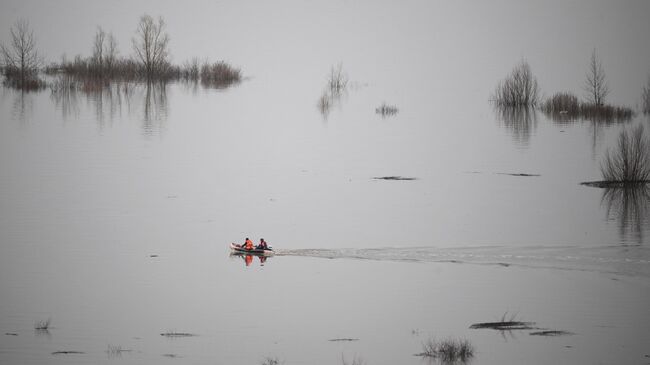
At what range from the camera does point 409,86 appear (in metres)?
107

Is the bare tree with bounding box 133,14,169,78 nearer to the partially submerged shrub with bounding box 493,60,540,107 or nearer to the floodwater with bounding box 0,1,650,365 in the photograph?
the floodwater with bounding box 0,1,650,365

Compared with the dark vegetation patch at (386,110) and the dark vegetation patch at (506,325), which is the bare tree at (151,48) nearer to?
the dark vegetation patch at (386,110)

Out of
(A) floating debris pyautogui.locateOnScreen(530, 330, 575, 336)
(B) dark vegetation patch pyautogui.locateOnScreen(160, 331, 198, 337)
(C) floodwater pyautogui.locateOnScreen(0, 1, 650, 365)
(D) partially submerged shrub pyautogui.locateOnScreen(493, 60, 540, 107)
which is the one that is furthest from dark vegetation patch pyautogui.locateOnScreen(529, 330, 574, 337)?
(D) partially submerged shrub pyautogui.locateOnScreen(493, 60, 540, 107)

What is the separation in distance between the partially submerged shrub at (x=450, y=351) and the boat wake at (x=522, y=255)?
269 inches

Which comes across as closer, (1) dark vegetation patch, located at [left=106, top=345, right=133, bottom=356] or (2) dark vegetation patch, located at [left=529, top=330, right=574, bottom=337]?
(1) dark vegetation patch, located at [left=106, top=345, right=133, bottom=356]

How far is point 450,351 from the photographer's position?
1750 centimetres

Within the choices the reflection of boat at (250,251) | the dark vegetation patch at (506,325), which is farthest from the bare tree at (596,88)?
the dark vegetation patch at (506,325)

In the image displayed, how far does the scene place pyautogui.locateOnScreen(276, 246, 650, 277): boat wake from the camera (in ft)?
79.2

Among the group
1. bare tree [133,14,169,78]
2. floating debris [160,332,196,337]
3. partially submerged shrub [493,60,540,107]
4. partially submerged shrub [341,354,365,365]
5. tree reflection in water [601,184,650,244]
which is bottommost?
partially submerged shrub [341,354,365,365]

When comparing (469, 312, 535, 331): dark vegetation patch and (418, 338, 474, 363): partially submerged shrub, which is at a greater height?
(469, 312, 535, 331): dark vegetation patch

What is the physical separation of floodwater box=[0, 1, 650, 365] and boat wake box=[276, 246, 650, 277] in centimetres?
8

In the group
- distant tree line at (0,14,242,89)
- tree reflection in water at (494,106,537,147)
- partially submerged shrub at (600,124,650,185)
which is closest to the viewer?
partially submerged shrub at (600,124,650,185)

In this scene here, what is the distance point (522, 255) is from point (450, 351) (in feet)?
27.7

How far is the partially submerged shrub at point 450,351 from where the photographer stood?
17.4 metres
